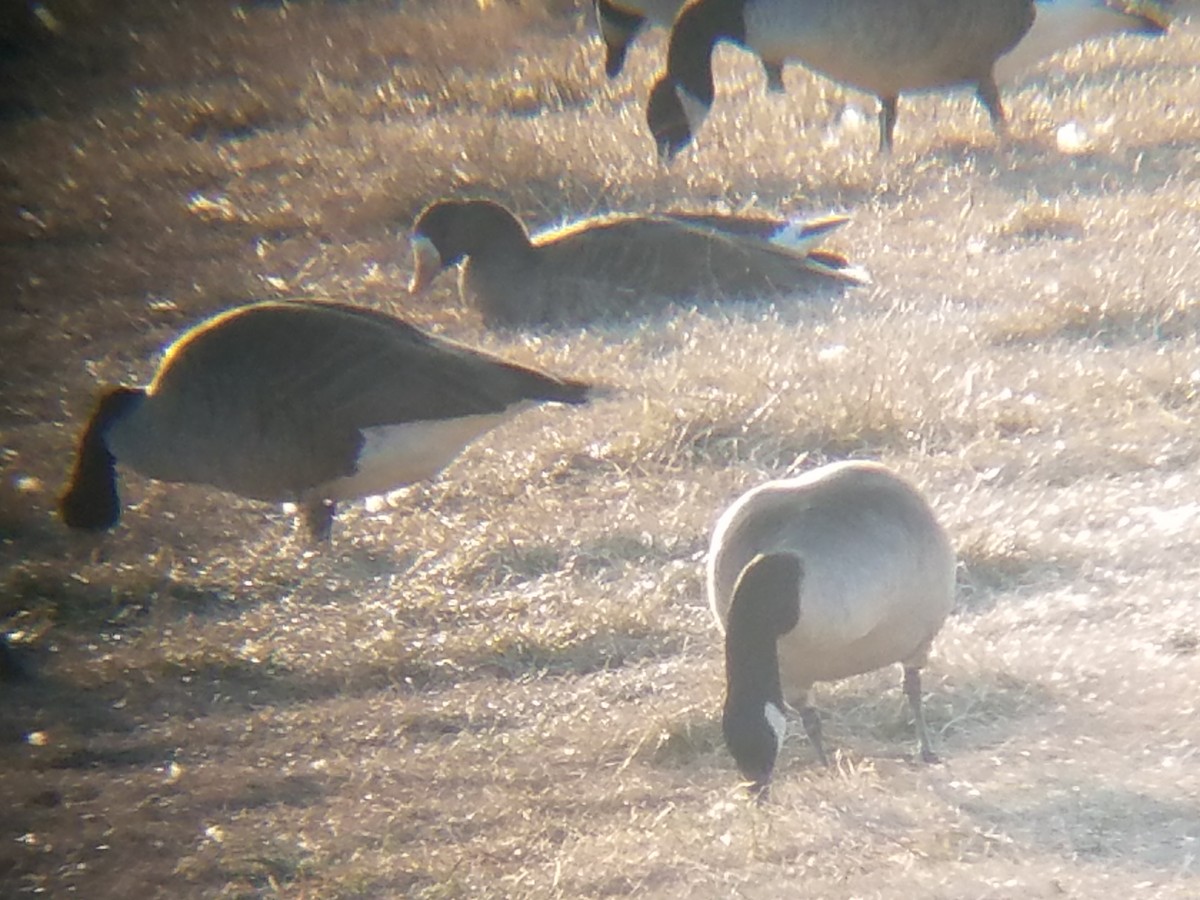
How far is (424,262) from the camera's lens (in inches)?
305

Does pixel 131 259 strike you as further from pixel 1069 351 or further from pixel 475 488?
pixel 1069 351

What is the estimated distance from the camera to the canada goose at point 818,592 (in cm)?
360

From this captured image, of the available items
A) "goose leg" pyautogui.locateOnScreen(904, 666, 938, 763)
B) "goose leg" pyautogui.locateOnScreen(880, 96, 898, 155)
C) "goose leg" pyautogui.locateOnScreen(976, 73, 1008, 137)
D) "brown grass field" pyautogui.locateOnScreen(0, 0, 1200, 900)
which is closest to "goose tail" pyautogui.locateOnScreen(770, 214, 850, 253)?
"brown grass field" pyautogui.locateOnScreen(0, 0, 1200, 900)

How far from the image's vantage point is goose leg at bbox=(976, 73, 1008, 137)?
30.1 ft

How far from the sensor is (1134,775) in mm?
3877

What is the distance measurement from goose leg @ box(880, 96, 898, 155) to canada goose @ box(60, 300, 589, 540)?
13.4ft

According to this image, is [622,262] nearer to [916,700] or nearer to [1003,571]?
[1003,571]

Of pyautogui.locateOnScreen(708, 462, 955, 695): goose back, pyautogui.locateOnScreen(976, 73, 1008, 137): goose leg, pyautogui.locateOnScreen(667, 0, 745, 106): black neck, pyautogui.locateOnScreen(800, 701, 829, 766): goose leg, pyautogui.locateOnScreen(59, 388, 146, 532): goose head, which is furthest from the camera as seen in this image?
pyautogui.locateOnScreen(667, 0, 745, 106): black neck

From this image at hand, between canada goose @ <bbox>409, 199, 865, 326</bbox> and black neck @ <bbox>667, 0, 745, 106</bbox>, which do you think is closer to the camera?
canada goose @ <bbox>409, 199, 865, 326</bbox>

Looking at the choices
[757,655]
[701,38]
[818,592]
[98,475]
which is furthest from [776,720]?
[701,38]

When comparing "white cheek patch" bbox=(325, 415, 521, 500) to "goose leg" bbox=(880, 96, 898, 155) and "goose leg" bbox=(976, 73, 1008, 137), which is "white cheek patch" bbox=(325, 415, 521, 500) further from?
"goose leg" bbox=(976, 73, 1008, 137)

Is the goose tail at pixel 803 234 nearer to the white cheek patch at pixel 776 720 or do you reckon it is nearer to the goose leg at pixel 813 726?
the goose leg at pixel 813 726

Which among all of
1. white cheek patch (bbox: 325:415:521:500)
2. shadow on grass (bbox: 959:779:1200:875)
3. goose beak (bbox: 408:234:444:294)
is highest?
goose beak (bbox: 408:234:444:294)

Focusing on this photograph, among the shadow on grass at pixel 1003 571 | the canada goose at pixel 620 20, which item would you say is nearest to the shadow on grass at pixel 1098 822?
the shadow on grass at pixel 1003 571
